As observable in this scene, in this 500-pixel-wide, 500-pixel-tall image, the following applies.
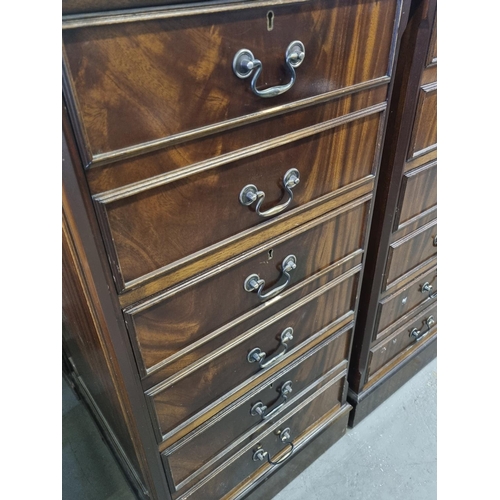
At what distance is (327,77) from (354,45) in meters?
0.05

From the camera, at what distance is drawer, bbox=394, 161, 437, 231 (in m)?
0.78

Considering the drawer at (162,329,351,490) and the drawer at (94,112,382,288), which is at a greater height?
the drawer at (94,112,382,288)

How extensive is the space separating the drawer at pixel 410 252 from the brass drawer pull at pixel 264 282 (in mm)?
281

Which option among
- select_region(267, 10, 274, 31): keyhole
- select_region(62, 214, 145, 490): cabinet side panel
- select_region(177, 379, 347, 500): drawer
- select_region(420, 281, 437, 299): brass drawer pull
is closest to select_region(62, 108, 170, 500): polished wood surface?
select_region(62, 214, 145, 490): cabinet side panel

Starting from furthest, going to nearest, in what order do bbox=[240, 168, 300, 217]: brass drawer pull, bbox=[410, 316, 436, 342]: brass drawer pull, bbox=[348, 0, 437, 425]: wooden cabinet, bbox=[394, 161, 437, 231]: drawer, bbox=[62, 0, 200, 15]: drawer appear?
bbox=[410, 316, 436, 342]: brass drawer pull → bbox=[394, 161, 437, 231]: drawer → bbox=[348, 0, 437, 425]: wooden cabinet → bbox=[240, 168, 300, 217]: brass drawer pull → bbox=[62, 0, 200, 15]: drawer

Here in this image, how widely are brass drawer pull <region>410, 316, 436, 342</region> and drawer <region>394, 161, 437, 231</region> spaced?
15.2 inches

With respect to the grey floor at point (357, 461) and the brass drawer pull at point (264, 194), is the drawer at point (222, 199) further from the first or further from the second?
the grey floor at point (357, 461)

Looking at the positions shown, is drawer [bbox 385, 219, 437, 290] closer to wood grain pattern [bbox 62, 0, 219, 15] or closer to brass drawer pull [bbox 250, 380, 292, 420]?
brass drawer pull [bbox 250, 380, 292, 420]

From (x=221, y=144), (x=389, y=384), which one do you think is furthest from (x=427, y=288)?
(x=221, y=144)

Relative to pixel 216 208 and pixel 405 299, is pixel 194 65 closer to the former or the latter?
pixel 216 208

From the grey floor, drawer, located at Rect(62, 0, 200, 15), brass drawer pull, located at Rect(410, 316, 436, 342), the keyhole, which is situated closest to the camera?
drawer, located at Rect(62, 0, 200, 15)

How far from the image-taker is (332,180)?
64 centimetres

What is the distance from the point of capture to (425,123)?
0.71 meters

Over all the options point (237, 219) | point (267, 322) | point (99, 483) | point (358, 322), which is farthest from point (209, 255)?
point (99, 483)
